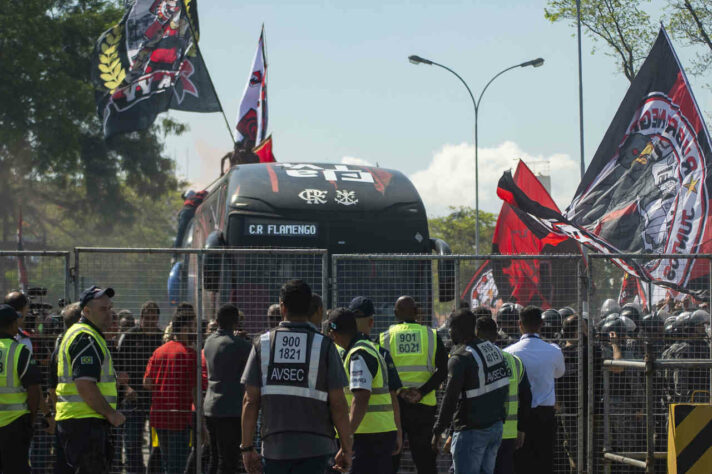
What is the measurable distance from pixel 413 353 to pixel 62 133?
1209 inches

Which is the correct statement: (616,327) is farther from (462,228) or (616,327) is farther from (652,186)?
(462,228)

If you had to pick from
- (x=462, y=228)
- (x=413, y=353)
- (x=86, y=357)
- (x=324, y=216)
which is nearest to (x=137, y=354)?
(x=413, y=353)

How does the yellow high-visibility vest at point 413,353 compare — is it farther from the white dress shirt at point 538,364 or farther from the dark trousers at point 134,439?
the dark trousers at point 134,439

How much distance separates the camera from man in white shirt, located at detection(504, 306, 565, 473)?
9133mm

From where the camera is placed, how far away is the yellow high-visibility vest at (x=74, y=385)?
7.38 m

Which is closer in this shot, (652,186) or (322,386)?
(322,386)

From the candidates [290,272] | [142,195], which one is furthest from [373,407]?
[142,195]

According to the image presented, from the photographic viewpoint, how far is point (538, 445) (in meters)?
9.24

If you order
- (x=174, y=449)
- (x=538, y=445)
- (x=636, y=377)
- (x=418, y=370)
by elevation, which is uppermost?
(x=418, y=370)

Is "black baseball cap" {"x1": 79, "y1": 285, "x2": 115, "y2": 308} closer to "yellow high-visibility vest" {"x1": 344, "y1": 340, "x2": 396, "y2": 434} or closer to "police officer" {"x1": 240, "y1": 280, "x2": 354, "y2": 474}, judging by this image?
"police officer" {"x1": 240, "y1": 280, "x2": 354, "y2": 474}

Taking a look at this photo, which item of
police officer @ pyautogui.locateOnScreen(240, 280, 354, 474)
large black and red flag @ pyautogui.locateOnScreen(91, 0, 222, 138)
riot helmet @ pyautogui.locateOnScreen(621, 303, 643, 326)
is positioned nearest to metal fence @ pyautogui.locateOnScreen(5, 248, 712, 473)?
riot helmet @ pyautogui.locateOnScreen(621, 303, 643, 326)

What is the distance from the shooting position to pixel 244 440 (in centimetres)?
634

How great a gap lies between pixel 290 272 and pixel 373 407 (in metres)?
4.01

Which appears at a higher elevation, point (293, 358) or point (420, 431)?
point (293, 358)
